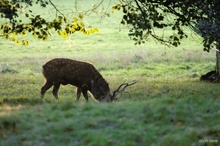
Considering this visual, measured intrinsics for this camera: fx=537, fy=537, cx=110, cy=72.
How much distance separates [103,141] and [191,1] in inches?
332

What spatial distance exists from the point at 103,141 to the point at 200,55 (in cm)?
2198

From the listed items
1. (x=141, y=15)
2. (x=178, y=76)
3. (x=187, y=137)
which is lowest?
(x=178, y=76)

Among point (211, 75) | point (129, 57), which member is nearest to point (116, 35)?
point (129, 57)

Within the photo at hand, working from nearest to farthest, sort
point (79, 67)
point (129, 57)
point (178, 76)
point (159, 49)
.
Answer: point (79, 67)
point (178, 76)
point (129, 57)
point (159, 49)

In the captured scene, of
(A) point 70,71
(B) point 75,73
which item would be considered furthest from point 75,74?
(A) point 70,71

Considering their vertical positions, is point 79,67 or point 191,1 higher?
point 191,1

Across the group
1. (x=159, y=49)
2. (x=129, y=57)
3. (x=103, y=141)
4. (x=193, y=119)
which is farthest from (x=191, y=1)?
(x=159, y=49)

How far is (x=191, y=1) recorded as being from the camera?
14406 millimetres

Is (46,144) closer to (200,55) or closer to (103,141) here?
(103,141)

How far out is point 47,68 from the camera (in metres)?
14.2

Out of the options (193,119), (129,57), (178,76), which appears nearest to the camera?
(193,119)

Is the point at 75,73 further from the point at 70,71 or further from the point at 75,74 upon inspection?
the point at 70,71

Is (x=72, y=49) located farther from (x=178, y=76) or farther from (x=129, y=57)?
(x=178, y=76)

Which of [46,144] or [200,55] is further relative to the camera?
[200,55]
